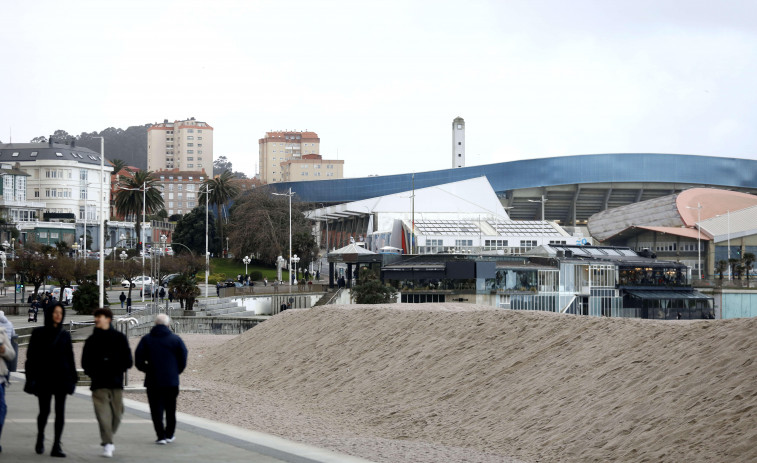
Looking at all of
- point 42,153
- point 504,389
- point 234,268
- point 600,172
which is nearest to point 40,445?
point 504,389

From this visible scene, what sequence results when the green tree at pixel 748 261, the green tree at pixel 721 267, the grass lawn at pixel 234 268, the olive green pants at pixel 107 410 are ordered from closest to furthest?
the olive green pants at pixel 107 410
the green tree at pixel 748 261
the green tree at pixel 721 267
the grass lawn at pixel 234 268

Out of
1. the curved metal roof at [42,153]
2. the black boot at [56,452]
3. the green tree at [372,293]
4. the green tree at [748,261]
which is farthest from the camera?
the curved metal roof at [42,153]

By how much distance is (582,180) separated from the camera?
128 metres

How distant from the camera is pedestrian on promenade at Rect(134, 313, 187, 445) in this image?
34.8 ft

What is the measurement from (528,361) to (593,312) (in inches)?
1708

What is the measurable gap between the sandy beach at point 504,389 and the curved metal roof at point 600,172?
103m

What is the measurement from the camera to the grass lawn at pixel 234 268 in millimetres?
94750

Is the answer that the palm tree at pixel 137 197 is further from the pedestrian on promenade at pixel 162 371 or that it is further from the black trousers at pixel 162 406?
the black trousers at pixel 162 406

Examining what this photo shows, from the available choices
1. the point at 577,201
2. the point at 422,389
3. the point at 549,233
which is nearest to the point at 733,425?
the point at 422,389

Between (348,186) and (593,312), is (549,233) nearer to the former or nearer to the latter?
(593,312)

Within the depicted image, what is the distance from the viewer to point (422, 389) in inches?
771

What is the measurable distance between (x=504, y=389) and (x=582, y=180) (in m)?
114

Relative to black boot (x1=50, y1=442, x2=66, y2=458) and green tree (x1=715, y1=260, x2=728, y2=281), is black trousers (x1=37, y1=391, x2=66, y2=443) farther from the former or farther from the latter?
green tree (x1=715, y1=260, x2=728, y2=281)

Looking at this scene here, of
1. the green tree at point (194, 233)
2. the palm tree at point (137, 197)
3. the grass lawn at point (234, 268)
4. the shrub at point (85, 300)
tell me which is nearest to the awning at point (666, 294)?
the shrub at point (85, 300)
